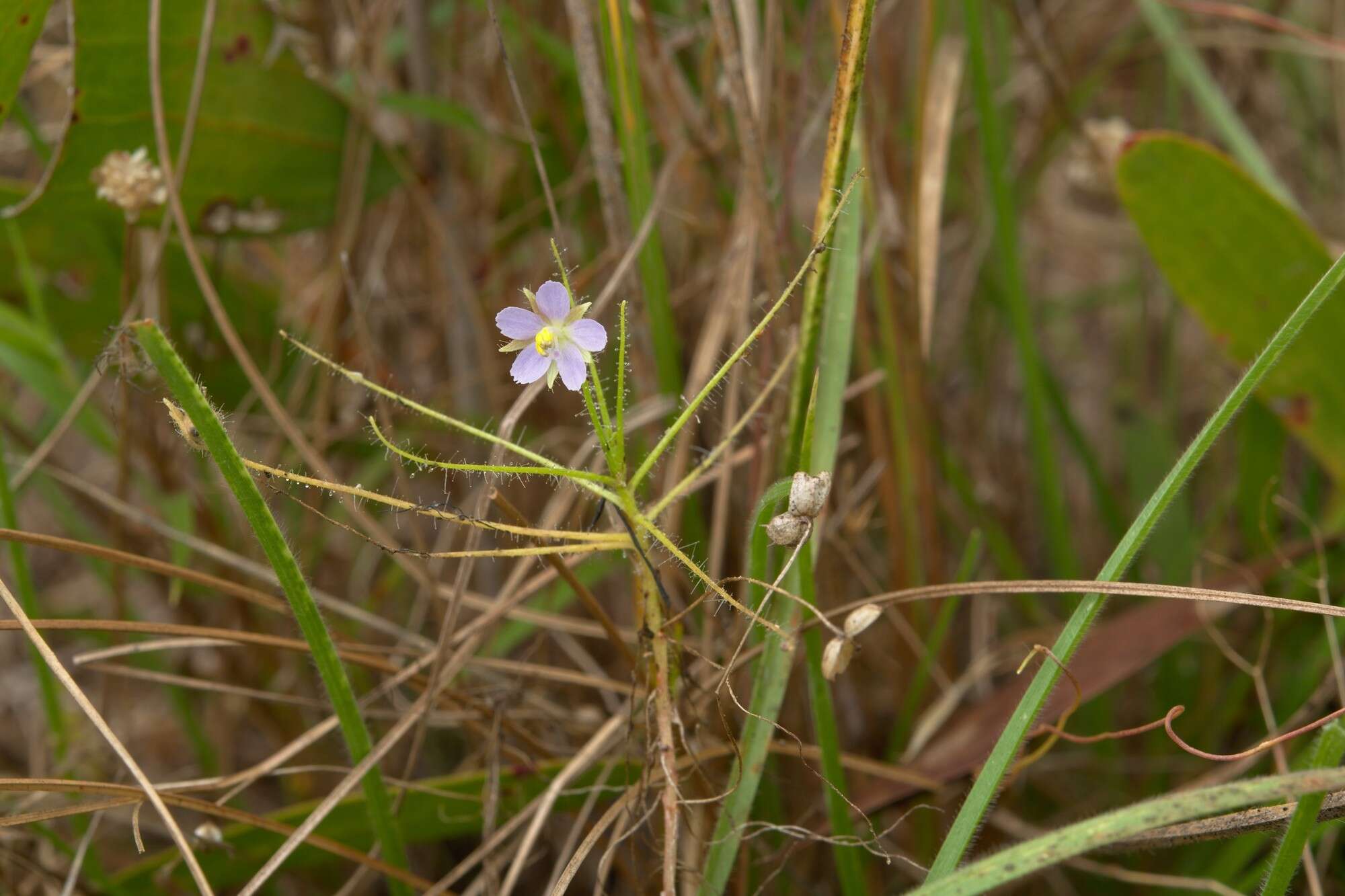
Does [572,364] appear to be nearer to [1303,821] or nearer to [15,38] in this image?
[1303,821]

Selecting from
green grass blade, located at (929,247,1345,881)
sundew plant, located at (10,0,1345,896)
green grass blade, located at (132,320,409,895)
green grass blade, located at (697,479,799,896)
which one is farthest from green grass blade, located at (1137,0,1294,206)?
green grass blade, located at (132,320,409,895)

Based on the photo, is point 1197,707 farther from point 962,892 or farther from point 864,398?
point 962,892

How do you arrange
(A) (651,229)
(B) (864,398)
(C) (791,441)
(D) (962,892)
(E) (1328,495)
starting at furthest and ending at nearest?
(E) (1328,495)
(B) (864,398)
(A) (651,229)
(C) (791,441)
(D) (962,892)

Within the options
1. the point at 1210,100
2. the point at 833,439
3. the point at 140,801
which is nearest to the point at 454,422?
the point at 833,439

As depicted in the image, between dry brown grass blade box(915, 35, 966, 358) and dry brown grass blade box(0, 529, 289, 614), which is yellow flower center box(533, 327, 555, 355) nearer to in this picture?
dry brown grass blade box(0, 529, 289, 614)

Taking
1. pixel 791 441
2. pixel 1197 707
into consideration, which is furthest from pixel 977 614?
pixel 791 441

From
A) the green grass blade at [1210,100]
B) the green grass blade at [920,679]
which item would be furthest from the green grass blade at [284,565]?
the green grass blade at [1210,100]
